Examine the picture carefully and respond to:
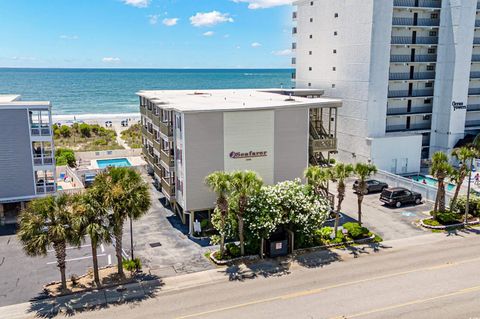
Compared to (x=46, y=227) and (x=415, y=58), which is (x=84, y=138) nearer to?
(x=415, y=58)

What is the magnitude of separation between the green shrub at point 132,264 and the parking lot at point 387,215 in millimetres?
19414

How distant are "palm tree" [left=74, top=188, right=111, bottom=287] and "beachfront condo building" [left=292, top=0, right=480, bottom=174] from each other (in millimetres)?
37749

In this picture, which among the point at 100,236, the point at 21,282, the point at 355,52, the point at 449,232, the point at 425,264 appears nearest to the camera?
the point at 100,236

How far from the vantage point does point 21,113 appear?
1464 inches

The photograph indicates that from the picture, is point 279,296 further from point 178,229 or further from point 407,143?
point 407,143

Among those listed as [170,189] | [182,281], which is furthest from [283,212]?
[170,189]

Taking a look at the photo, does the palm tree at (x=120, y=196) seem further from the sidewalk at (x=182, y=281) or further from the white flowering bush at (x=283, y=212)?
the white flowering bush at (x=283, y=212)

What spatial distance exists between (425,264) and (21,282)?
88.2 feet

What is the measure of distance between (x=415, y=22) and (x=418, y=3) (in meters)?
2.34

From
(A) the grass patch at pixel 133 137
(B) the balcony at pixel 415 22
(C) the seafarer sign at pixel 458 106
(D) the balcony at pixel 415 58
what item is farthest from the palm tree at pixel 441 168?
(A) the grass patch at pixel 133 137

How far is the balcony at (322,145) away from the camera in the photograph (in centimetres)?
4131

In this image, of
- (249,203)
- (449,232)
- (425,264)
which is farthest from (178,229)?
(449,232)

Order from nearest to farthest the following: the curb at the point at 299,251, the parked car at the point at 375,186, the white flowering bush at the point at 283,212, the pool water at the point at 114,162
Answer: the curb at the point at 299,251 → the white flowering bush at the point at 283,212 → the parked car at the point at 375,186 → the pool water at the point at 114,162

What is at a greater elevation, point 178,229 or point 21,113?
point 21,113
